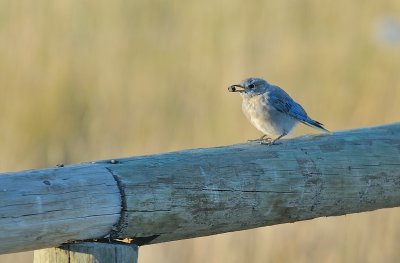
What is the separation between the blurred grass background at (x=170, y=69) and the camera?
21.6 feet

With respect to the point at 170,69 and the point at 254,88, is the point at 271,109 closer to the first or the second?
the point at 254,88

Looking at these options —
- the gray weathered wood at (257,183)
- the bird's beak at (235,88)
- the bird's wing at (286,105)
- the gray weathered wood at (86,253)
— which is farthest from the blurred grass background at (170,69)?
the gray weathered wood at (86,253)

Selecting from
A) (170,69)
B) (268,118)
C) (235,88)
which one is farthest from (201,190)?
(170,69)

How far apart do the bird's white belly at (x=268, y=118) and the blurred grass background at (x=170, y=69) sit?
1.34 meters

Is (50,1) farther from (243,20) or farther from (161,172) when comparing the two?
(161,172)

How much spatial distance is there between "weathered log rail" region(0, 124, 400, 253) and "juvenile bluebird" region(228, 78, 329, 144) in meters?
1.17

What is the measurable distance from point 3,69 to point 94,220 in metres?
4.77

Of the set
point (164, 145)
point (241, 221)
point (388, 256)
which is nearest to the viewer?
point (241, 221)

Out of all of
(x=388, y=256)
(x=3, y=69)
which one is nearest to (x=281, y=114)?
(x=388, y=256)

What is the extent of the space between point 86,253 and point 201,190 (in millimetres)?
437

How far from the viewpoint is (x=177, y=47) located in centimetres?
746

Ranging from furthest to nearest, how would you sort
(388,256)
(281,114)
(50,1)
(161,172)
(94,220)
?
(50,1)
(388,256)
(281,114)
(161,172)
(94,220)

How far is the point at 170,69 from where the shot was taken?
7246 mm

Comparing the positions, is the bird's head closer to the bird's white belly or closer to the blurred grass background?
the bird's white belly
